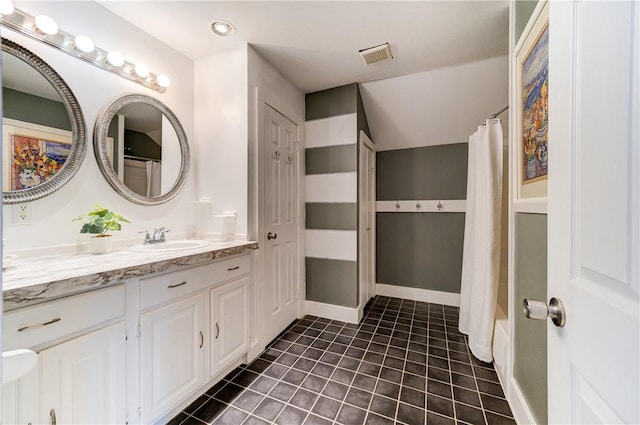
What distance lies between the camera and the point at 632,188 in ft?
1.63

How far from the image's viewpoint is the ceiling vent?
204 cm

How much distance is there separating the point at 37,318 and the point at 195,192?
4.37 ft

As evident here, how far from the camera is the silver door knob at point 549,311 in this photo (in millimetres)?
672

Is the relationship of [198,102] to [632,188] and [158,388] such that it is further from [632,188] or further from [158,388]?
[632,188]

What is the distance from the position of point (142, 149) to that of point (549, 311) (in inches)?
89.4

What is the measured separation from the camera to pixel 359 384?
171 centimetres

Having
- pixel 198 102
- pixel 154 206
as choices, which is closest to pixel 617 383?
pixel 154 206

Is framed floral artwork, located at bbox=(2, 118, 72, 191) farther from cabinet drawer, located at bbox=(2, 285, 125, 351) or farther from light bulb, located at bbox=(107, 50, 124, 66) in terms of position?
cabinet drawer, located at bbox=(2, 285, 125, 351)

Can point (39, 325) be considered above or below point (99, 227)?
below

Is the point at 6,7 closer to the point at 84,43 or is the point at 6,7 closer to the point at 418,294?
the point at 84,43

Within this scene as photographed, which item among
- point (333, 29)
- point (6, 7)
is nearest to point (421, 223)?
point (333, 29)

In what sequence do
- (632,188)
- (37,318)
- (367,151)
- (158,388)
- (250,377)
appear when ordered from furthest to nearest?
(367,151)
(250,377)
(158,388)
(37,318)
(632,188)

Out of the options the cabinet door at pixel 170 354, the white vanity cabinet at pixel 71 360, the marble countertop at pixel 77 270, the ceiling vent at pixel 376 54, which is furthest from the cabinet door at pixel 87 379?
the ceiling vent at pixel 376 54

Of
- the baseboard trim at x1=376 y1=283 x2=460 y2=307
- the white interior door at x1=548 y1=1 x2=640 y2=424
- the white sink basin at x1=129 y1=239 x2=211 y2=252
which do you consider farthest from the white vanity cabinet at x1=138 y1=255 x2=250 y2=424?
the baseboard trim at x1=376 y1=283 x2=460 y2=307
